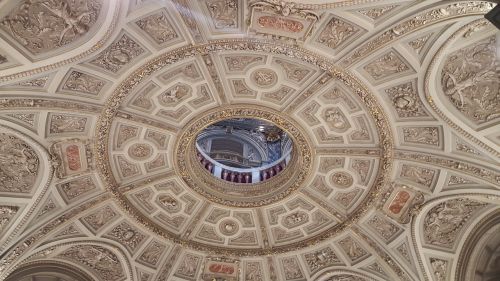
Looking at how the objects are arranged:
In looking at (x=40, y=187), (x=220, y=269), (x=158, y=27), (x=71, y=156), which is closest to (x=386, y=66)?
(x=158, y=27)

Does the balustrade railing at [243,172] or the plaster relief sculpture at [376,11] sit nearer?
Result: the plaster relief sculpture at [376,11]

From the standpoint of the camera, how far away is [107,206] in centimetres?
1708

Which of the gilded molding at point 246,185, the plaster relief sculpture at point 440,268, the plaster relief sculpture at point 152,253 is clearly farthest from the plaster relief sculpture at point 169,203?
the plaster relief sculpture at point 440,268

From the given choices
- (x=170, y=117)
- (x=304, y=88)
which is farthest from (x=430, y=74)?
(x=170, y=117)

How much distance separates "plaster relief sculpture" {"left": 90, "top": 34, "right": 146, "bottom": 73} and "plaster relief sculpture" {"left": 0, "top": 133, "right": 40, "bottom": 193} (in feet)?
11.7

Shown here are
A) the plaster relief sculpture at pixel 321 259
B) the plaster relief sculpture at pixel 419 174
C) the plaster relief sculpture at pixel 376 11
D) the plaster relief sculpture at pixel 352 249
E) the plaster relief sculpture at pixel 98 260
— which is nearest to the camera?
the plaster relief sculpture at pixel 376 11

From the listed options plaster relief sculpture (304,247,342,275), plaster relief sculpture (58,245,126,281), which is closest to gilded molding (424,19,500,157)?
plaster relief sculpture (304,247,342,275)

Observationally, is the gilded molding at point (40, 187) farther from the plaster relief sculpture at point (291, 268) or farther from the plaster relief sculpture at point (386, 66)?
the plaster relief sculpture at point (386, 66)

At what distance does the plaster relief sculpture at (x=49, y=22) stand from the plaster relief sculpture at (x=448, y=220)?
11.9m

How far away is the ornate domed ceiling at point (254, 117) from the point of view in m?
12.8

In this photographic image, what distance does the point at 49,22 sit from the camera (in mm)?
12297

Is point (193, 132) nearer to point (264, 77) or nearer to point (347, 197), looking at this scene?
point (264, 77)

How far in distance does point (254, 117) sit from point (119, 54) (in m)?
4.83

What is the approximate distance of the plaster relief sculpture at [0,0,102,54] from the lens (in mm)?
11930
